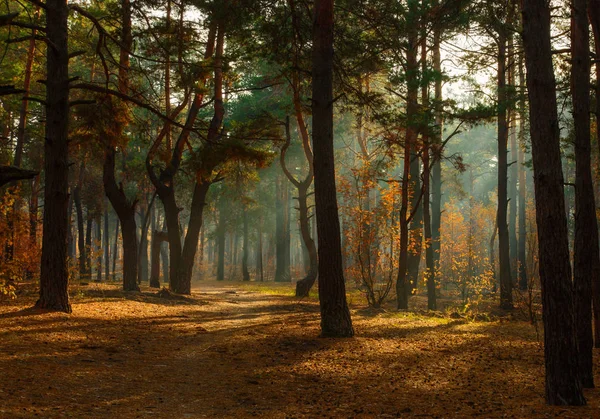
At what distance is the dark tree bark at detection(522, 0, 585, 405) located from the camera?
631 centimetres

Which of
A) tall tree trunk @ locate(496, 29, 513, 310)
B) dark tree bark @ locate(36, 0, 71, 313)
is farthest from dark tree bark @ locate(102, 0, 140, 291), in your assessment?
tall tree trunk @ locate(496, 29, 513, 310)

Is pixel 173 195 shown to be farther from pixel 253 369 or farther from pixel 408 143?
pixel 253 369

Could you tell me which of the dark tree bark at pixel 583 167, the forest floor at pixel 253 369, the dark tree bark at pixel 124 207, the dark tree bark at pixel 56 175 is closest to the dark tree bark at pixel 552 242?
the forest floor at pixel 253 369

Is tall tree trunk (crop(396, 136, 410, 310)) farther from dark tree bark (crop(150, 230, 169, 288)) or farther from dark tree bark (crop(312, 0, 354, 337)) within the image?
dark tree bark (crop(150, 230, 169, 288))

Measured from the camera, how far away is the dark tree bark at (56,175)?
11195 millimetres

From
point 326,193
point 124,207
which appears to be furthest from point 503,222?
point 124,207

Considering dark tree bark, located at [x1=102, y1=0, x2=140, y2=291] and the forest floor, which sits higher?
dark tree bark, located at [x1=102, y1=0, x2=140, y2=291]

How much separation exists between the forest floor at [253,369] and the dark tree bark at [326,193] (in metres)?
0.64

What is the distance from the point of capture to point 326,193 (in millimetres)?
11008

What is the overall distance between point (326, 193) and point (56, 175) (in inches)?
223

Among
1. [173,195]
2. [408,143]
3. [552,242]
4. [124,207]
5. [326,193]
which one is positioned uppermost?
[408,143]

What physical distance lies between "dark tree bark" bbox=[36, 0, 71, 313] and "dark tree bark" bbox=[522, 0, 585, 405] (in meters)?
9.11

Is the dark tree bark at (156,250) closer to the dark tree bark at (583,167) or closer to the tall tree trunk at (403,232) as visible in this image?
the tall tree trunk at (403,232)

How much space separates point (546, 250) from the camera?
6.39 m
